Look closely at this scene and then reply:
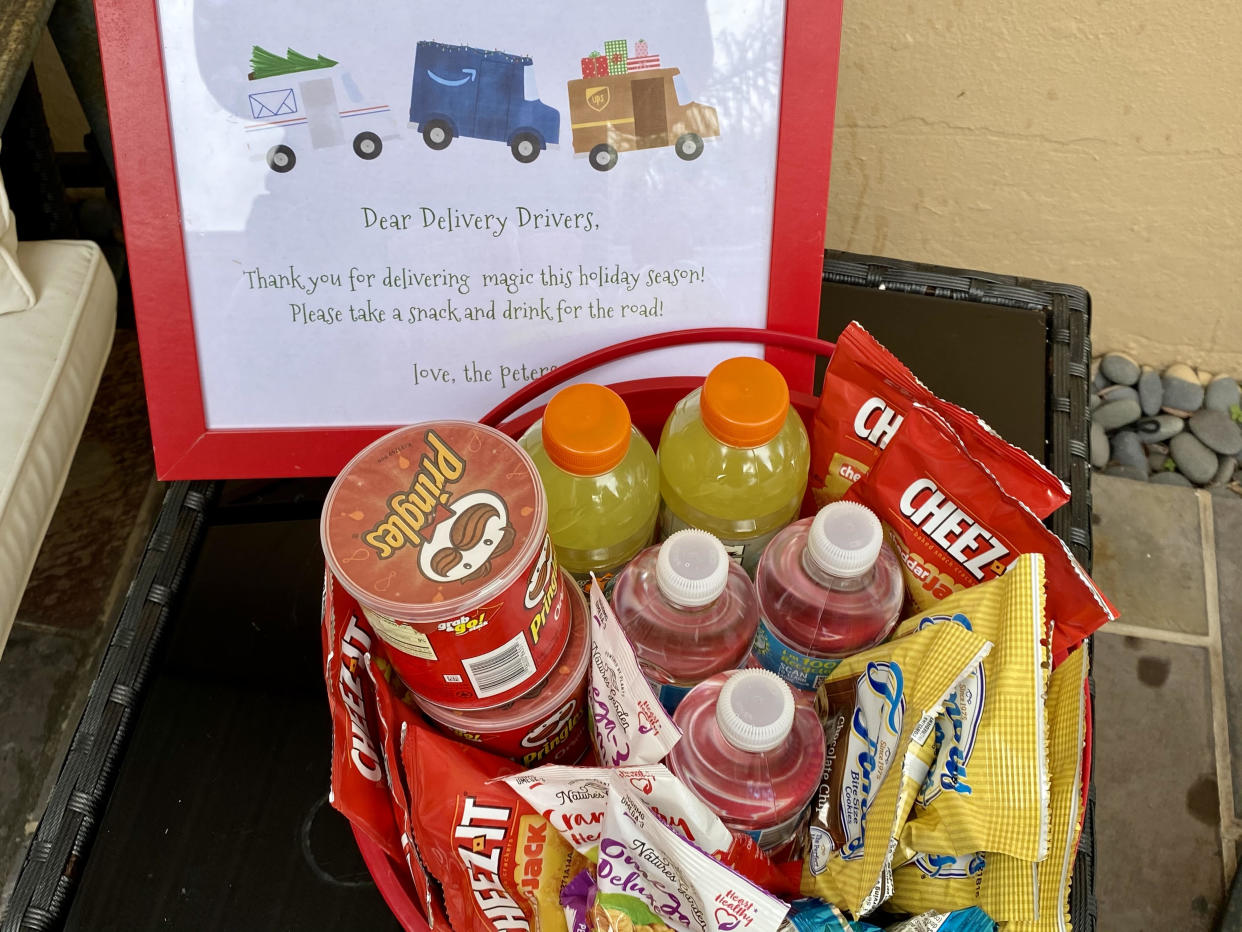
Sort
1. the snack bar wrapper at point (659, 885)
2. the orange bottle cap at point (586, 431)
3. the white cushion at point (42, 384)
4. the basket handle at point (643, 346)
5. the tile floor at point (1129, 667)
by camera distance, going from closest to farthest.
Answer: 1. the snack bar wrapper at point (659, 885)
2. the orange bottle cap at point (586, 431)
3. the basket handle at point (643, 346)
4. the white cushion at point (42, 384)
5. the tile floor at point (1129, 667)

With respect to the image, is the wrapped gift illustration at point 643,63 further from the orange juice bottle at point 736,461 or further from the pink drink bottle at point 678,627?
the pink drink bottle at point 678,627

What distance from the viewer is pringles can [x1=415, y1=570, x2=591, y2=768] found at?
2.09 ft

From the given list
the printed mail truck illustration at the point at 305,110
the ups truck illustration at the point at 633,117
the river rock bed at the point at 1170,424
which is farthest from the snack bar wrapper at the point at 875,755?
the river rock bed at the point at 1170,424

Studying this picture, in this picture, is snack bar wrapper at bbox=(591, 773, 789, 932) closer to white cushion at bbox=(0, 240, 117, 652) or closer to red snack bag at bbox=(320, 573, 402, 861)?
red snack bag at bbox=(320, 573, 402, 861)

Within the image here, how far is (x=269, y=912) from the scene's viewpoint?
71 cm

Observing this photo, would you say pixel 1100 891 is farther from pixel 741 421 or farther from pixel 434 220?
pixel 434 220

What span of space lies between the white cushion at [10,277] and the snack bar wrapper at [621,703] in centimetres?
85

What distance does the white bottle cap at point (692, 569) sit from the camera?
1.91ft

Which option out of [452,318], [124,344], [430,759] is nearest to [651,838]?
[430,759]

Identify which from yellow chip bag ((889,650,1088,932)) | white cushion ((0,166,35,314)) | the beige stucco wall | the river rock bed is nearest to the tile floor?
the river rock bed

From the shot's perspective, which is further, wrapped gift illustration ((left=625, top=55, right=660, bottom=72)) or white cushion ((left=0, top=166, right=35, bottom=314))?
white cushion ((left=0, top=166, right=35, bottom=314))

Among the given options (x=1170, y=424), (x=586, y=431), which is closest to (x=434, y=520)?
(x=586, y=431)

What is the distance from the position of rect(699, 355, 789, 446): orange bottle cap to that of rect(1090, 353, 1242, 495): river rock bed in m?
1.13

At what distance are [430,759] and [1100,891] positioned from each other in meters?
1.05
